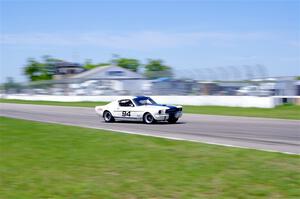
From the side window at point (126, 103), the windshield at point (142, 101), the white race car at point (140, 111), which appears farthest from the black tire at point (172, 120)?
the side window at point (126, 103)

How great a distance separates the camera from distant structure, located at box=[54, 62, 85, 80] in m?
112

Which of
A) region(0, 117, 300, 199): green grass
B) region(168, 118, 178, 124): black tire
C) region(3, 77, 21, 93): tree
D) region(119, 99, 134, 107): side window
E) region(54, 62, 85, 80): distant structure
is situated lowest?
region(0, 117, 300, 199): green grass

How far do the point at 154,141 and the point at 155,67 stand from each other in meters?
118

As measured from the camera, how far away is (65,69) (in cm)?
11406

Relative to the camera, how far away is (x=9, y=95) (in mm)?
74125

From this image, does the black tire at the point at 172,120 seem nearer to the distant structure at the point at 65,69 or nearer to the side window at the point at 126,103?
the side window at the point at 126,103

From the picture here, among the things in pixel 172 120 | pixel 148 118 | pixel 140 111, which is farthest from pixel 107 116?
pixel 172 120

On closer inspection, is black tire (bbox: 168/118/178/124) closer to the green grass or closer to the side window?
the side window

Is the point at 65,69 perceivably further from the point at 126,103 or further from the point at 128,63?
the point at 126,103

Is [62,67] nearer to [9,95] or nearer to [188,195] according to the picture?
[9,95]

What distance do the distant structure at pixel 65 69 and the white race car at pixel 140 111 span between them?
86213mm

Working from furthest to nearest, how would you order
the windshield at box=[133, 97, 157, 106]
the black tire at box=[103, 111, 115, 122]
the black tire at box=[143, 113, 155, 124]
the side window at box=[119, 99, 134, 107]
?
the black tire at box=[103, 111, 115, 122] < the side window at box=[119, 99, 134, 107] < the windshield at box=[133, 97, 157, 106] < the black tire at box=[143, 113, 155, 124]

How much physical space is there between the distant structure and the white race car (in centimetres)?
8621

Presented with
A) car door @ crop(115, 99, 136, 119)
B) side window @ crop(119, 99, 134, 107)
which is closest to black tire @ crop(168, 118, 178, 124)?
car door @ crop(115, 99, 136, 119)
